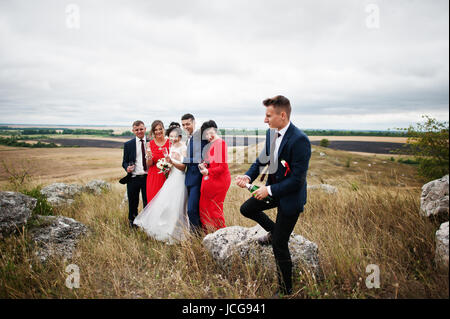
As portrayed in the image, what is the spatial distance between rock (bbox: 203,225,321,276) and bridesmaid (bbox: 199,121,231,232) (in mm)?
955

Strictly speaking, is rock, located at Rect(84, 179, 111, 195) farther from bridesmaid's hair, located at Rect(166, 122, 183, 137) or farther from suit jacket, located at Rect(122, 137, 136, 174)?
bridesmaid's hair, located at Rect(166, 122, 183, 137)

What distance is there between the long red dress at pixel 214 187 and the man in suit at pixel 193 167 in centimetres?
16

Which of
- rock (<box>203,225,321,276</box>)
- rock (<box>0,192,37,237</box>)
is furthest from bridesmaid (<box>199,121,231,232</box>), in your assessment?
rock (<box>0,192,37,237</box>)

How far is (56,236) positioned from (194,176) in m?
3.15

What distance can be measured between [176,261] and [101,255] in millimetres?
1483

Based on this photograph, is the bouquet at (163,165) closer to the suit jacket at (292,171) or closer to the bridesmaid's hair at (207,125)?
the bridesmaid's hair at (207,125)

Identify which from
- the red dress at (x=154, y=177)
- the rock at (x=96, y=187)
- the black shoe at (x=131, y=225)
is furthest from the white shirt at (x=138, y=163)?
the rock at (x=96, y=187)

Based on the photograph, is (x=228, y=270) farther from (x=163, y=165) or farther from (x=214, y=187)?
(x=163, y=165)

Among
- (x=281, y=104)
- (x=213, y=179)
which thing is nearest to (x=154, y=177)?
(x=213, y=179)

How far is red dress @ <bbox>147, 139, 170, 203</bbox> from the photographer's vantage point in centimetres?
561

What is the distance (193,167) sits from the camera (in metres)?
5.09

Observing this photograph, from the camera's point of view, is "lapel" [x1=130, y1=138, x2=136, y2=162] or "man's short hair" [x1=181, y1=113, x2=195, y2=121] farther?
"lapel" [x1=130, y1=138, x2=136, y2=162]
